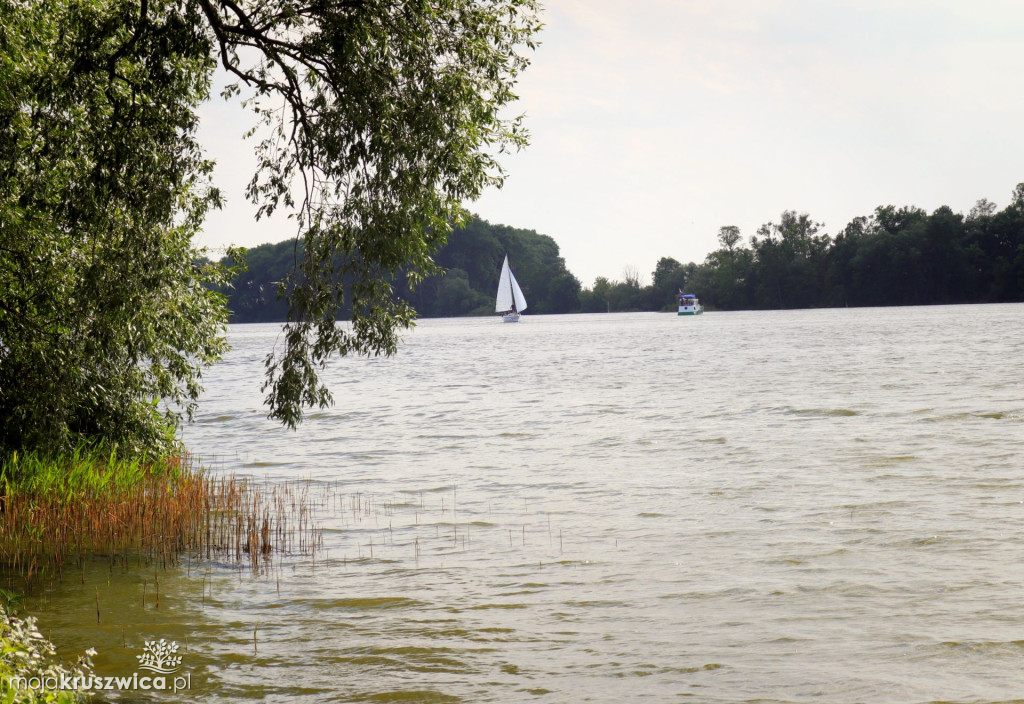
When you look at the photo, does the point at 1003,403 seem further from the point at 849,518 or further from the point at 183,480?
the point at 183,480

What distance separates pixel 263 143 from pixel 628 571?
7016 mm

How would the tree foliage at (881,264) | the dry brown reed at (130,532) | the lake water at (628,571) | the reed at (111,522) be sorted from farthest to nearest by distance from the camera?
1. the tree foliage at (881,264)
2. the reed at (111,522)
3. the dry brown reed at (130,532)
4. the lake water at (628,571)

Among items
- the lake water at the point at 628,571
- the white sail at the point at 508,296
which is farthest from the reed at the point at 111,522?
the white sail at the point at 508,296

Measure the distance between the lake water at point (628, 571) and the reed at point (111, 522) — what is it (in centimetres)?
73

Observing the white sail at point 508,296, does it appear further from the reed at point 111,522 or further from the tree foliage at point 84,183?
the tree foliage at point 84,183

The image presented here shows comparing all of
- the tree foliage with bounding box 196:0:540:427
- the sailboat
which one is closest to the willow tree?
the tree foliage with bounding box 196:0:540:427

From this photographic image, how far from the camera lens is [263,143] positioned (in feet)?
37.4

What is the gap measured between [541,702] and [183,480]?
398 inches

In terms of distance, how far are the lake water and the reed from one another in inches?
28.8

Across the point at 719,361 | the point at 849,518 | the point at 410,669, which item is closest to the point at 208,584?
the point at 410,669

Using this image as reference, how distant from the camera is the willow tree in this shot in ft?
34.7

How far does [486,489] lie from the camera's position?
19031 mm

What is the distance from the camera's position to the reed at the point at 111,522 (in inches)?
495

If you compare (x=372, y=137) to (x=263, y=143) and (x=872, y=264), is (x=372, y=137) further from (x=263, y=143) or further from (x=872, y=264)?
(x=872, y=264)
